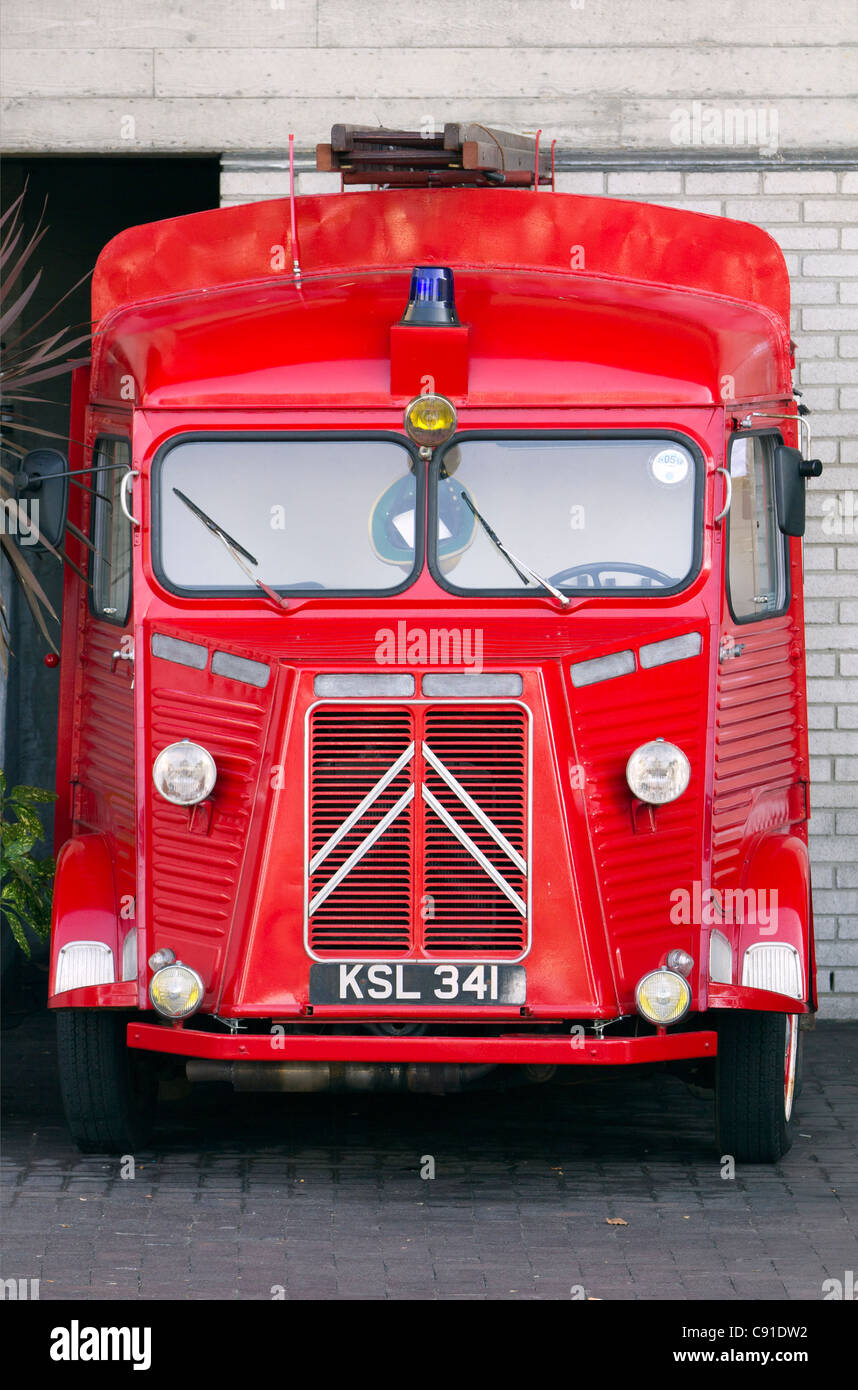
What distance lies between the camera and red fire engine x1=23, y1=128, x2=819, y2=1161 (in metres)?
6.86

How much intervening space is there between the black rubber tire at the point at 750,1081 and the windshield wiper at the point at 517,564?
1724 mm

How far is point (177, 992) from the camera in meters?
6.94

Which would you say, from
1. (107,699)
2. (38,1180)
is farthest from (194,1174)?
(107,699)

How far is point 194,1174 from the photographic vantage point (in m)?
7.48

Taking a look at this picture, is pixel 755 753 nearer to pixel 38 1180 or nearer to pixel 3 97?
pixel 38 1180

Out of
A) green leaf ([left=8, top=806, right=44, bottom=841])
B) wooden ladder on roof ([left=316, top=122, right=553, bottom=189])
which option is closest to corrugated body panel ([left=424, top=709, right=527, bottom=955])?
wooden ladder on roof ([left=316, top=122, right=553, bottom=189])

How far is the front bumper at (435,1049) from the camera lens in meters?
6.80

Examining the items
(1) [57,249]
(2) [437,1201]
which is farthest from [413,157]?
(1) [57,249]

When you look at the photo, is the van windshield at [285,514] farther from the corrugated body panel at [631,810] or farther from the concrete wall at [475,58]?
the concrete wall at [475,58]

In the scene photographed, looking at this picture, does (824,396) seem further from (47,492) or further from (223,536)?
(47,492)

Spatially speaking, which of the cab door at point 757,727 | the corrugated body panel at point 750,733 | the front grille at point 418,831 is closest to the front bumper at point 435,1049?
the front grille at point 418,831

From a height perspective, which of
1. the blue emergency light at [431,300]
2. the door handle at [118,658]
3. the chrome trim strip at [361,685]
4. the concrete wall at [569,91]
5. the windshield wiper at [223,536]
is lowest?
the chrome trim strip at [361,685]

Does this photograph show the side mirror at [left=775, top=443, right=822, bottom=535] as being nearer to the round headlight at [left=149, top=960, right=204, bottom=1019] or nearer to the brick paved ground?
the brick paved ground

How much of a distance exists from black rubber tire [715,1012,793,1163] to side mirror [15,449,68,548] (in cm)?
303
